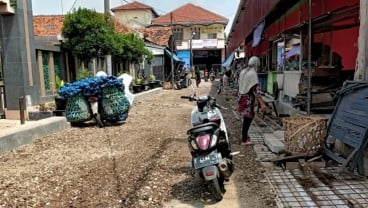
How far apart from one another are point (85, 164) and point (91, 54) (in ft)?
28.4

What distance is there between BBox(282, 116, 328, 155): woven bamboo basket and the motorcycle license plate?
5.67 feet

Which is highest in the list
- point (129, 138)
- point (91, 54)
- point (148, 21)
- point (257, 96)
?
point (148, 21)

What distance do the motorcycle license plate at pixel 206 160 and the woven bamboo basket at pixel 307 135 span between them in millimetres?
1730

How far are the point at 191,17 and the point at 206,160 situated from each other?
2095 inches

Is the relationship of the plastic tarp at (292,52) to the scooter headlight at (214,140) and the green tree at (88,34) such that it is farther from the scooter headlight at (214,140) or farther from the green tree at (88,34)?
the scooter headlight at (214,140)

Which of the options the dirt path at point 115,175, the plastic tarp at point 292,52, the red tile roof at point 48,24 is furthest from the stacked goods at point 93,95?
the red tile roof at point 48,24

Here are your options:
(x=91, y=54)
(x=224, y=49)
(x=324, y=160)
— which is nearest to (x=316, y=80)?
(x=324, y=160)

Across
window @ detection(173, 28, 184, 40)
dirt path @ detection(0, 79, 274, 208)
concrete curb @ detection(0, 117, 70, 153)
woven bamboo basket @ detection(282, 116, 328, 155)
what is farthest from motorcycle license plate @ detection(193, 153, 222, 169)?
window @ detection(173, 28, 184, 40)

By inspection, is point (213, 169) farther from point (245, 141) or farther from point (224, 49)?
point (224, 49)

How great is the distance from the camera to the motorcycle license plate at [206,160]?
402 centimetres

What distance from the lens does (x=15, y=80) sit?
1208 cm

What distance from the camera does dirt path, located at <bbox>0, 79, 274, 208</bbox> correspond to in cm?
419

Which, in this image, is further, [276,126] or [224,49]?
[224,49]

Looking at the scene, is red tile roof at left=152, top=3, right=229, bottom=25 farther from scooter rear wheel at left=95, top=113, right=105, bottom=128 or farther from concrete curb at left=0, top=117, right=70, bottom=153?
concrete curb at left=0, top=117, right=70, bottom=153
